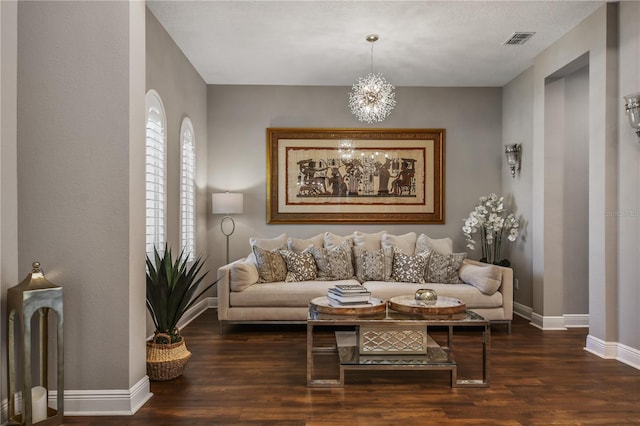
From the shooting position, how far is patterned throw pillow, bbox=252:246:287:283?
17.7ft

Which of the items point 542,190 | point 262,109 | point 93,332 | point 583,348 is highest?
point 262,109

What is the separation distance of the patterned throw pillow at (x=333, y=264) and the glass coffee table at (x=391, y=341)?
1779 mm

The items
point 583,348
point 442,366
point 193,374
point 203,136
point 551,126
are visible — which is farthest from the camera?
point 203,136

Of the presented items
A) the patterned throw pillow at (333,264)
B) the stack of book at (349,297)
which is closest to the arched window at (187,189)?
the patterned throw pillow at (333,264)

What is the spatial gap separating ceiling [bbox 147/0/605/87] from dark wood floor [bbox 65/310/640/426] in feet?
9.51

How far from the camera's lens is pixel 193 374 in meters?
3.73

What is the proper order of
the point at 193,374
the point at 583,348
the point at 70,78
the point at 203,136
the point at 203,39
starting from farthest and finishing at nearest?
the point at 203,136
the point at 203,39
the point at 583,348
the point at 193,374
the point at 70,78

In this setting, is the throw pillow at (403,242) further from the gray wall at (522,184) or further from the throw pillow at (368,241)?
the gray wall at (522,184)

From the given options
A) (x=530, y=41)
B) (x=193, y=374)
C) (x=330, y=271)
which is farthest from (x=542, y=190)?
(x=193, y=374)

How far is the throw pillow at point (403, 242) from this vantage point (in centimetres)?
596

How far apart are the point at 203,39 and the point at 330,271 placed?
2.73 m

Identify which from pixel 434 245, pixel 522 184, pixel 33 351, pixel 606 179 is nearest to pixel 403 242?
pixel 434 245

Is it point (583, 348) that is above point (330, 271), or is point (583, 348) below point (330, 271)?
below

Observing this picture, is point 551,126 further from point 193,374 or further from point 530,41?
point 193,374
